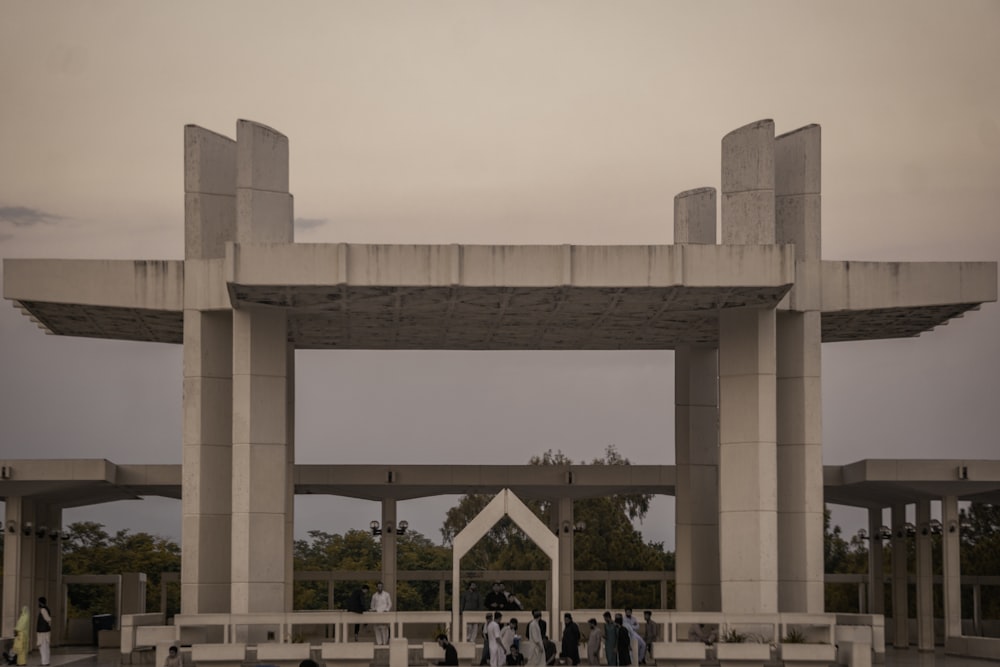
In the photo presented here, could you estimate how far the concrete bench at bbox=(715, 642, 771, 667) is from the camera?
102 ft

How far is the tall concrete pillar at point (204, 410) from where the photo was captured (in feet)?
117

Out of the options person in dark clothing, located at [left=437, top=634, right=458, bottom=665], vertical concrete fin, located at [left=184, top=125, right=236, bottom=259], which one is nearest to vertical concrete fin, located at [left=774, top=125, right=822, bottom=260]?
person in dark clothing, located at [left=437, top=634, right=458, bottom=665]

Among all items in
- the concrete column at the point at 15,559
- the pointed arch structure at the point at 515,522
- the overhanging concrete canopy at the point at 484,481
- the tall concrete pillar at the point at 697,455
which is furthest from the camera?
the concrete column at the point at 15,559

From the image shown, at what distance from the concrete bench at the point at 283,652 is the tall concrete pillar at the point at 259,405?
3.17m

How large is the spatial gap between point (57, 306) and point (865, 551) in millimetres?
65561

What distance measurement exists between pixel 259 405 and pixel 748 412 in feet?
36.8

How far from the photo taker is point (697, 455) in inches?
1718

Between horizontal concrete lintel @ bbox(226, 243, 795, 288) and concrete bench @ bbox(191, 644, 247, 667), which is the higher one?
horizontal concrete lintel @ bbox(226, 243, 795, 288)

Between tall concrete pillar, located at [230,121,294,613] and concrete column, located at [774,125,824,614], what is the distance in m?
11.8

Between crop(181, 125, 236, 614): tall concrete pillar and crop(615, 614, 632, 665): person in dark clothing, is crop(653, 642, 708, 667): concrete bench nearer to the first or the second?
crop(615, 614, 632, 665): person in dark clothing

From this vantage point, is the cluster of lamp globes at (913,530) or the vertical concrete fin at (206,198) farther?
the cluster of lamp globes at (913,530)

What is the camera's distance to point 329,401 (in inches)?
3740

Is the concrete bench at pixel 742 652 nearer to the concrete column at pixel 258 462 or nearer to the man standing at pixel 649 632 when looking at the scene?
the man standing at pixel 649 632

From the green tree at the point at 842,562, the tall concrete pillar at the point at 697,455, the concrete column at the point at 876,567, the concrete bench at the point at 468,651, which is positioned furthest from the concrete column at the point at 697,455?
the green tree at the point at 842,562
